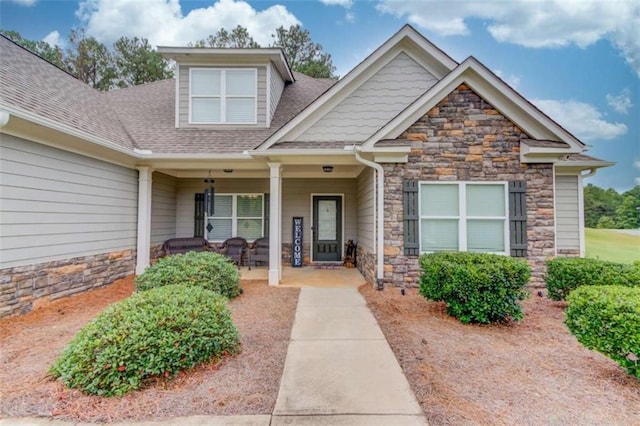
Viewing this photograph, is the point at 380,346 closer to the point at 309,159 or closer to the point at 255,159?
the point at 309,159

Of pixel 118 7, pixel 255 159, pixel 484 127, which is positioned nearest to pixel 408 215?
pixel 484 127

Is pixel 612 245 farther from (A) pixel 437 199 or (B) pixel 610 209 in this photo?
(A) pixel 437 199

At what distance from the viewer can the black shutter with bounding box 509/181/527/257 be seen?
6.21 m

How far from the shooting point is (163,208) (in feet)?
28.7

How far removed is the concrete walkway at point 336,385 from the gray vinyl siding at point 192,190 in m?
5.99

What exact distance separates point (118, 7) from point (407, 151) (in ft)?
35.6

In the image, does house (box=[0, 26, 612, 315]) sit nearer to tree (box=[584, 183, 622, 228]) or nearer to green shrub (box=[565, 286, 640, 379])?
green shrub (box=[565, 286, 640, 379])

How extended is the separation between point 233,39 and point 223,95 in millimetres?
10873

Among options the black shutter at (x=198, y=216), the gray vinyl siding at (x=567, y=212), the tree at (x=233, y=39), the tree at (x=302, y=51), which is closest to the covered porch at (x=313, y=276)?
the black shutter at (x=198, y=216)

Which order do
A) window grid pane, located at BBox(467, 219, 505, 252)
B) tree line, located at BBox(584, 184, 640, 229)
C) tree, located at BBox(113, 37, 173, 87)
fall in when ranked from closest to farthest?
window grid pane, located at BBox(467, 219, 505, 252), tree line, located at BBox(584, 184, 640, 229), tree, located at BBox(113, 37, 173, 87)

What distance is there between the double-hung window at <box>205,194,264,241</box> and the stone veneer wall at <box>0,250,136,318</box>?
9.27ft

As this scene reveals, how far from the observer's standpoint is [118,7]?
9953mm

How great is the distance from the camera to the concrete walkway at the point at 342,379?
226 centimetres

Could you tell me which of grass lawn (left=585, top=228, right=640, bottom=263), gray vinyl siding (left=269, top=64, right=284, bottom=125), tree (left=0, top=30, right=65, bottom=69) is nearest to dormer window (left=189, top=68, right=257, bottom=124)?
gray vinyl siding (left=269, top=64, right=284, bottom=125)
